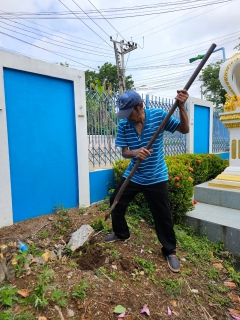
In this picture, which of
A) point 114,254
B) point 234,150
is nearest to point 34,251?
point 114,254

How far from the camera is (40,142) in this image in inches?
123

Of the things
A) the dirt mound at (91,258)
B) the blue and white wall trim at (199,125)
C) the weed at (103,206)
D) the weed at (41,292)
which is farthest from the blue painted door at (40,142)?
the blue and white wall trim at (199,125)

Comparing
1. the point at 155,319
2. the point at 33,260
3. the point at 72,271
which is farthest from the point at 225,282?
the point at 33,260

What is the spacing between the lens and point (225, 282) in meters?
2.57

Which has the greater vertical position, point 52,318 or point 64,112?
point 64,112

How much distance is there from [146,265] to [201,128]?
216 inches

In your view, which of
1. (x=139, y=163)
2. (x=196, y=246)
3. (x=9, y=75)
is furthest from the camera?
(x=196, y=246)

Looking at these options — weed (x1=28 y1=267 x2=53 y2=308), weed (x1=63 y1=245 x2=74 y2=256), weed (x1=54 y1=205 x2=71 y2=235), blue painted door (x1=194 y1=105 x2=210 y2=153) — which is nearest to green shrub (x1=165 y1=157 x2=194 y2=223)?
weed (x1=54 y1=205 x2=71 y2=235)

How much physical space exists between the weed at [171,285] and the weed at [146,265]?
16cm

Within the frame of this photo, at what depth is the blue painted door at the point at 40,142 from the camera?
114 inches

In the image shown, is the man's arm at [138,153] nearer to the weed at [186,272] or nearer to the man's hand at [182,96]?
the man's hand at [182,96]

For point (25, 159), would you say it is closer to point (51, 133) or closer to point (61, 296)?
point (51, 133)

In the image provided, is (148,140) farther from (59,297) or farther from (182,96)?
(59,297)

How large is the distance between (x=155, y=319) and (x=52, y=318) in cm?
80
